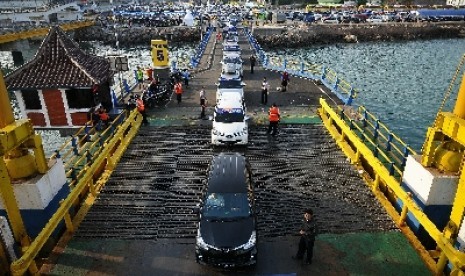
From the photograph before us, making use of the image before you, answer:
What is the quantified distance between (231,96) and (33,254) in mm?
13811

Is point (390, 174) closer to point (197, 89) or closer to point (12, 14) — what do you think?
point (197, 89)

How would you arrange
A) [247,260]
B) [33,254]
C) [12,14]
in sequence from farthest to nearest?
1. [12,14]
2. [247,260]
3. [33,254]

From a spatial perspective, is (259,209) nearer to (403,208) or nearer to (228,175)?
(228,175)

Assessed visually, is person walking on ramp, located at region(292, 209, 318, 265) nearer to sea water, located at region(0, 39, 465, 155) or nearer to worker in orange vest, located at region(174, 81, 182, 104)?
worker in orange vest, located at region(174, 81, 182, 104)

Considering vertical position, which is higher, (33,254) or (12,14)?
(12,14)

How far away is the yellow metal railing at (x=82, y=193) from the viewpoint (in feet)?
29.9

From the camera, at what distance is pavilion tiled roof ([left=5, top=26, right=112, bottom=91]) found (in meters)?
19.6

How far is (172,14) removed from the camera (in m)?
92.1

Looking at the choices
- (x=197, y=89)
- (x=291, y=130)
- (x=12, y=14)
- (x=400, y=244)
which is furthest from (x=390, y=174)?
(x=12, y=14)

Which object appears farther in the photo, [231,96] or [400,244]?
[231,96]

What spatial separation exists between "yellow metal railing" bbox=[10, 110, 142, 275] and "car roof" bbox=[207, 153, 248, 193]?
4558 millimetres

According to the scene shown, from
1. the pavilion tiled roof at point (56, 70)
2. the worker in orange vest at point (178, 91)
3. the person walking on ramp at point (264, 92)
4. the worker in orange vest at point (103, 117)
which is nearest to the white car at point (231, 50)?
the person walking on ramp at point (264, 92)

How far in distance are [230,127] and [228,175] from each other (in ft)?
19.6

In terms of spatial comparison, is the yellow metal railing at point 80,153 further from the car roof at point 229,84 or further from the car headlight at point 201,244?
the car roof at point 229,84
